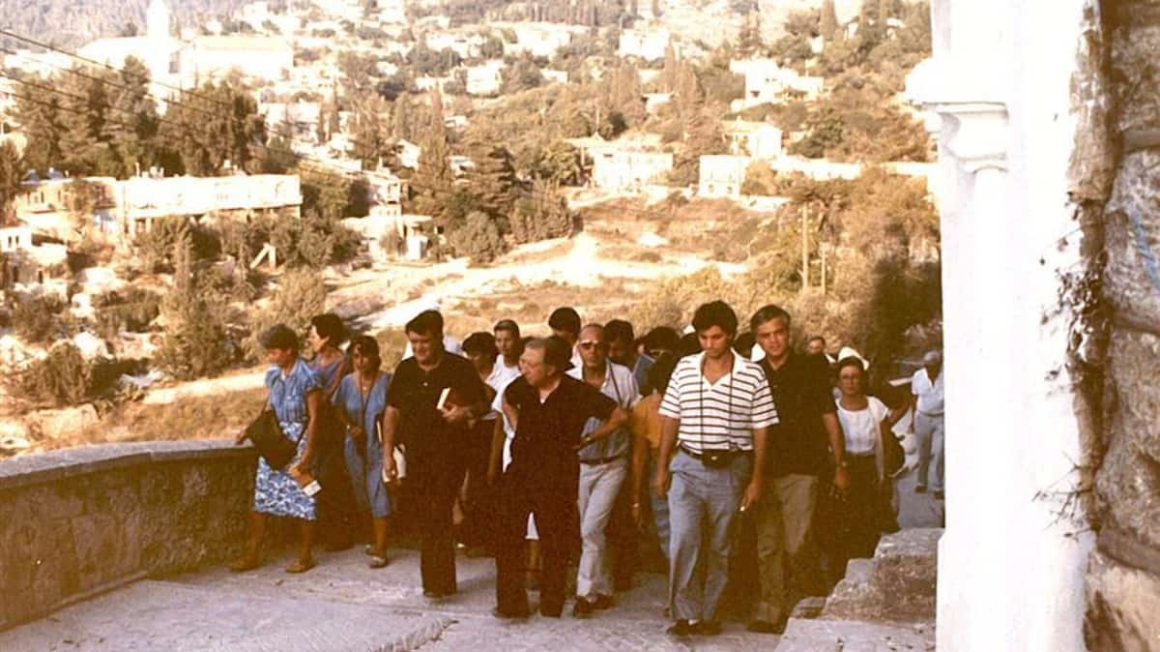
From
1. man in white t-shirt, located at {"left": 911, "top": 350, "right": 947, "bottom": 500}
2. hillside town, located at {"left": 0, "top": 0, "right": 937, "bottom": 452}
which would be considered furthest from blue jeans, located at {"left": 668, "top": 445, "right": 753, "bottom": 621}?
hillside town, located at {"left": 0, "top": 0, "right": 937, "bottom": 452}

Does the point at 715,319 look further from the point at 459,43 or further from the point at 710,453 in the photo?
the point at 459,43

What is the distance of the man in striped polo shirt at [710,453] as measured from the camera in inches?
234

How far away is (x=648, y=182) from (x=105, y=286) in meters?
14.2

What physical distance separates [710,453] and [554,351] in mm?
821

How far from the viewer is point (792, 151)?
34031mm

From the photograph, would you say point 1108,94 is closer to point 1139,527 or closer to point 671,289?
point 1139,527

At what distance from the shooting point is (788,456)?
623 centimetres

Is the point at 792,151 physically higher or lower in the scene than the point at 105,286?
→ higher

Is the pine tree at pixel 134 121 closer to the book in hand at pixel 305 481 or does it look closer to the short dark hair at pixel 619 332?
the book in hand at pixel 305 481

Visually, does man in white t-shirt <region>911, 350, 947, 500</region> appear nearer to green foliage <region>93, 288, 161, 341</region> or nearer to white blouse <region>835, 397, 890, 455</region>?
white blouse <region>835, 397, 890, 455</region>

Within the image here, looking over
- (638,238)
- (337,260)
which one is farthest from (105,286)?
(638,238)

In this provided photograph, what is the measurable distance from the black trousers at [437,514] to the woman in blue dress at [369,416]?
0.78 meters

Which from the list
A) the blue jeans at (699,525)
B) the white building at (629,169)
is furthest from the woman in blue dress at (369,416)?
the white building at (629,169)

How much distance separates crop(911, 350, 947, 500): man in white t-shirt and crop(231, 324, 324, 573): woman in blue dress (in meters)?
4.06
